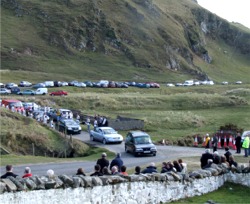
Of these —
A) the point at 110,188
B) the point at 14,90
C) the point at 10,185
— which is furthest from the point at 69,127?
the point at 14,90

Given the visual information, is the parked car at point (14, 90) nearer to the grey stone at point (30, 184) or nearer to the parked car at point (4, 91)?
the parked car at point (4, 91)

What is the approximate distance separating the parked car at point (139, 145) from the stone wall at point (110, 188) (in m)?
15.4

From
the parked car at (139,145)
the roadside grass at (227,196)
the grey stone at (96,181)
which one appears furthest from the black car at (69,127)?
the grey stone at (96,181)

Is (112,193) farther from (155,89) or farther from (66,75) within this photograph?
(66,75)

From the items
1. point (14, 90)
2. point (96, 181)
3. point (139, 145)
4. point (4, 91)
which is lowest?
point (139, 145)

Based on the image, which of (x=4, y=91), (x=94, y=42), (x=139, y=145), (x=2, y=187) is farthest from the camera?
(x=94, y=42)

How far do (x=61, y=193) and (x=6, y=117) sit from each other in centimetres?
3096

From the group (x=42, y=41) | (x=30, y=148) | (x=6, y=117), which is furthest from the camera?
(x=42, y=41)

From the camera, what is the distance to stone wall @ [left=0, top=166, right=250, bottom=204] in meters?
14.4

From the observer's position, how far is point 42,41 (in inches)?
6403

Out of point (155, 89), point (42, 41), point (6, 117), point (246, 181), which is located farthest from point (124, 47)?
point (246, 181)

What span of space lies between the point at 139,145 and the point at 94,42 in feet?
434

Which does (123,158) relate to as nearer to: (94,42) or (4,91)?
(4,91)

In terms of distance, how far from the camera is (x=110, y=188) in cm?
1714
